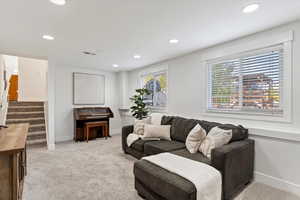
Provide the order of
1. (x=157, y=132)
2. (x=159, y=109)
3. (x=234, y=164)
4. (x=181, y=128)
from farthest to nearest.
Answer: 1. (x=159, y=109)
2. (x=157, y=132)
3. (x=181, y=128)
4. (x=234, y=164)

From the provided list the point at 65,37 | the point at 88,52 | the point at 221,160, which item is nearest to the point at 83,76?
the point at 88,52

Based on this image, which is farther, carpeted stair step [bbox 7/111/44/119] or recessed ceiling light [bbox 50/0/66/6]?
carpeted stair step [bbox 7/111/44/119]

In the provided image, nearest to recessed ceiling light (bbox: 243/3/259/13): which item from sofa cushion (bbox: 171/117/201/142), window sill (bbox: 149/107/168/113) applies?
sofa cushion (bbox: 171/117/201/142)

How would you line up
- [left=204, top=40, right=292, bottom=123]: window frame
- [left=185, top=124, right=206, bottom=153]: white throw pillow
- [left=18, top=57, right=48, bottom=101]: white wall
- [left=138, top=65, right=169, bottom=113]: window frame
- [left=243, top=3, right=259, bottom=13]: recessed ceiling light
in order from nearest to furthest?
1. [left=243, top=3, right=259, bottom=13]: recessed ceiling light
2. [left=204, top=40, right=292, bottom=123]: window frame
3. [left=185, top=124, right=206, bottom=153]: white throw pillow
4. [left=138, top=65, right=169, bottom=113]: window frame
5. [left=18, top=57, right=48, bottom=101]: white wall

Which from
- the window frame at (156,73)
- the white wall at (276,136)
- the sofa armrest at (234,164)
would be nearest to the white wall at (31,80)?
the window frame at (156,73)

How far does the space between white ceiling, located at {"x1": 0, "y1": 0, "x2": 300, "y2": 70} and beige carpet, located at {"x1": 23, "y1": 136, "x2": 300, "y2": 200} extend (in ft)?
7.58

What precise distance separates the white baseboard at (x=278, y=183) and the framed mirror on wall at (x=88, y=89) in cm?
487

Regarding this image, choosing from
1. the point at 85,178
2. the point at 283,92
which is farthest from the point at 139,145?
the point at 283,92

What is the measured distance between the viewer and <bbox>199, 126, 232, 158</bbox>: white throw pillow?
233 cm

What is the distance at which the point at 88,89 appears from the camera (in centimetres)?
558

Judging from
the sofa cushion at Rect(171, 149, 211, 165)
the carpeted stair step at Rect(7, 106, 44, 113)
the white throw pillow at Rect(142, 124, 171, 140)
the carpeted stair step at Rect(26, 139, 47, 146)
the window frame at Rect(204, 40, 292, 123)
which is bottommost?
the carpeted stair step at Rect(26, 139, 47, 146)

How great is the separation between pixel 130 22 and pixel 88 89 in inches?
150

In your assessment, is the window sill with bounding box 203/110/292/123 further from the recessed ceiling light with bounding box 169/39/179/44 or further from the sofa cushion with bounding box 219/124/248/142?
the recessed ceiling light with bounding box 169/39/179/44

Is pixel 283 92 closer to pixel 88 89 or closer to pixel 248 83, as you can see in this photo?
pixel 248 83
